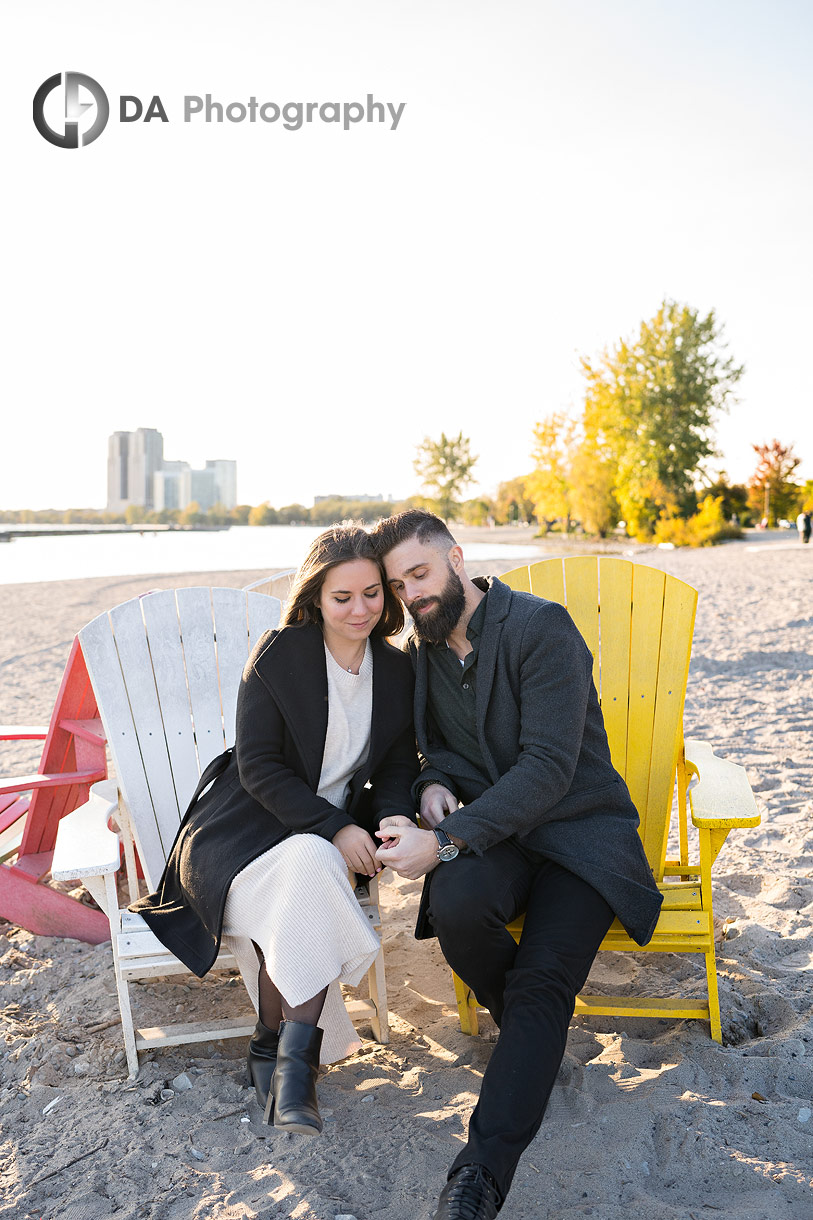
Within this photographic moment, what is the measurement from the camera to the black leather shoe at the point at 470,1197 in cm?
170

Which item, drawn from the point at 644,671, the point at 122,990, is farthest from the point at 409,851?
the point at 644,671

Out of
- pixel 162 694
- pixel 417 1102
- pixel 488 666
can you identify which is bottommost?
pixel 417 1102

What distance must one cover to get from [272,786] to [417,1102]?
2.81ft

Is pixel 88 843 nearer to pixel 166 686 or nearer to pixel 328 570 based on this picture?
pixel 166 686

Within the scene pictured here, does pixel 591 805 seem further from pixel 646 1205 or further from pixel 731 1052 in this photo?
pixel 646 1205

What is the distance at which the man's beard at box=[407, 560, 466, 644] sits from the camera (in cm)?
249

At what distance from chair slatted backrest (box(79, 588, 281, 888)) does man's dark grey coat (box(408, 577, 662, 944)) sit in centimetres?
98

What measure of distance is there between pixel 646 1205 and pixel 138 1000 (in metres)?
1.67

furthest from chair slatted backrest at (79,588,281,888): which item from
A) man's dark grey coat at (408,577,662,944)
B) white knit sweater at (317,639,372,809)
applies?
man's dark grey coat at (408,577,662,944)

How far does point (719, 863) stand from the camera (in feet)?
12.0

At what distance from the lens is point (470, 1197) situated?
1.71 m

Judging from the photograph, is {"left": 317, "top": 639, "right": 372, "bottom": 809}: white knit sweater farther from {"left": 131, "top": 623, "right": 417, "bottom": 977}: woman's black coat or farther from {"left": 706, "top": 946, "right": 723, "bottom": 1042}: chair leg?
{"left": 706, "top": 946, "right": 723, "bottom": 1042}: chair leg

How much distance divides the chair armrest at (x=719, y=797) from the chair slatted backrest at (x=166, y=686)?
1.52 m

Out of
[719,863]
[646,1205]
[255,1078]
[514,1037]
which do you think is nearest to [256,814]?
[255,1078]
